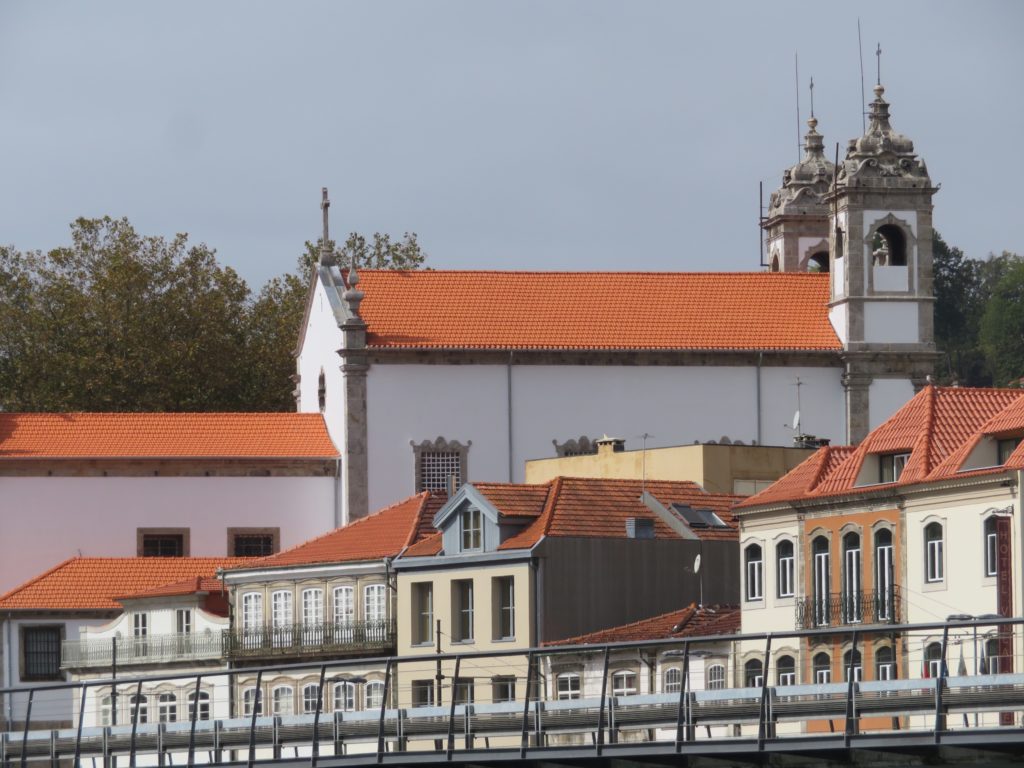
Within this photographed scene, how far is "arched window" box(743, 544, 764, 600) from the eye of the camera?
6719cm

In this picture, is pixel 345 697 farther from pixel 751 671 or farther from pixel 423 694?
pixel 751 671

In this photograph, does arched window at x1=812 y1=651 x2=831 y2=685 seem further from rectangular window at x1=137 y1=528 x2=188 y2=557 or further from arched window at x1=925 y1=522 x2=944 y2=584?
rectangular window at x1=137 y1=528 x2=188 y2=557

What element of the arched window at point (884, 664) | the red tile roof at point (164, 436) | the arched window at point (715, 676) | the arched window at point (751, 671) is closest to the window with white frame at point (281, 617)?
the red tile roof at point (164, 436)

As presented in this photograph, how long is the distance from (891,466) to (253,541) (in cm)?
2596

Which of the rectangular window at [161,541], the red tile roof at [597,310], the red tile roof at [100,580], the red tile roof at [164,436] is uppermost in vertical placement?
the red tile roof at [597,310]

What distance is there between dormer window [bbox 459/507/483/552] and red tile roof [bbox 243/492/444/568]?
329cm

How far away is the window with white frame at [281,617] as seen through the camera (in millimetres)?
78500

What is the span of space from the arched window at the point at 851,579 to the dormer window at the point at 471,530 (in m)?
10.7

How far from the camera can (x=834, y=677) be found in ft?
191

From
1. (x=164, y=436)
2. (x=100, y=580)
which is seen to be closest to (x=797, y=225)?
(x=164, y=436)

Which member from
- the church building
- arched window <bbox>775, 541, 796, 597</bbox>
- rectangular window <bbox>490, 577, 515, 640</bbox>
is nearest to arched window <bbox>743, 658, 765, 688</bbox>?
arched window <bbox>775, 541, 796, 597</bbox>

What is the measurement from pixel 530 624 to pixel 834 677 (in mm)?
12561

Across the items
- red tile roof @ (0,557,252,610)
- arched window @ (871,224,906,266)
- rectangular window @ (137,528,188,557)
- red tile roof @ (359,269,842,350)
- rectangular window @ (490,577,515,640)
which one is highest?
arched window @ (871,224,906,266)

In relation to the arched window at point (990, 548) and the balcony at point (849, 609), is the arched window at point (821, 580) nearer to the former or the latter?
the balcony at point (849, 609)
